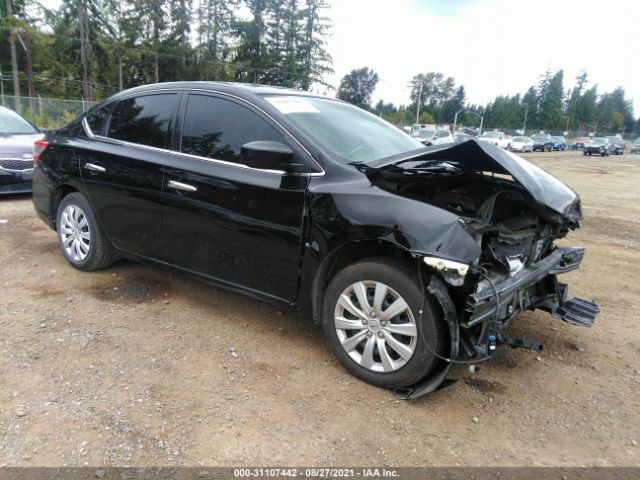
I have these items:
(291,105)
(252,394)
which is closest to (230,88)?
(291,105)

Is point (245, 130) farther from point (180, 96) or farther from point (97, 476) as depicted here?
point (97, 476)

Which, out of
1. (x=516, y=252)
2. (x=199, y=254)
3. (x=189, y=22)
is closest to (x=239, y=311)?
(x=199, y=254)

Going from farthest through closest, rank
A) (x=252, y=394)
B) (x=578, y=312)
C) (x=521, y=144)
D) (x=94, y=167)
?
(x=521, y=144), (x=94, y=167), (x=578, y=312), (x=252, y=394)

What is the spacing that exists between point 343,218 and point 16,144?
706 cm

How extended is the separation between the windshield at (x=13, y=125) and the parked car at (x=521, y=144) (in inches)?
1444

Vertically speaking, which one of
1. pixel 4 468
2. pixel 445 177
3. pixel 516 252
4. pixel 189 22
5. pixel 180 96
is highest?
pixel 189 22

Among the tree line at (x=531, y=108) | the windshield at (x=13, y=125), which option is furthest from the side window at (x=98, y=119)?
the tree line at (x=531, y=108)

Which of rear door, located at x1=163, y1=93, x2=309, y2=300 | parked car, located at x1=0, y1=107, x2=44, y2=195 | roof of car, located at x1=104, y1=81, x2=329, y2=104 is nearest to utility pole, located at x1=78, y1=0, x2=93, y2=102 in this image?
parked car, located at x1=0, y1=107, x2=44, y2=195

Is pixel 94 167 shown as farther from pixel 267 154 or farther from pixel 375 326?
pixel 375 326

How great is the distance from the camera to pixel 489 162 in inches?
118

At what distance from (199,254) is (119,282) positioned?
1.26m

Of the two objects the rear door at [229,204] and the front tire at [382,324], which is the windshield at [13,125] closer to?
the rear door at [229,204]

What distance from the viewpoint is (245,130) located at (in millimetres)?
3359

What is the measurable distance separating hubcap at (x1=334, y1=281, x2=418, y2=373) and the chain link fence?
22.4m
